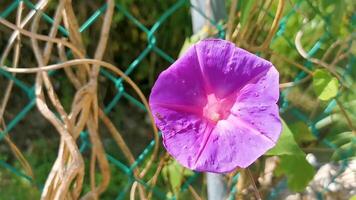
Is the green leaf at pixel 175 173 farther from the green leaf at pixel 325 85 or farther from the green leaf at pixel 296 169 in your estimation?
the green leaf at pixel 325 85

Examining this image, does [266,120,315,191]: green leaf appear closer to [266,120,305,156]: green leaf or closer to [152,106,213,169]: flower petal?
[266,120,305,156]: green leaf

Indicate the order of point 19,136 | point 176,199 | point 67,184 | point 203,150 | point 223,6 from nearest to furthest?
1. point 203,150
2. point 67,184
3. point 223,6
4. point 176,199
5. point 19,136

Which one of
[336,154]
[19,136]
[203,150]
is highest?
[203,150]

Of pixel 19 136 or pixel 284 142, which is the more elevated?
pixel 284 142

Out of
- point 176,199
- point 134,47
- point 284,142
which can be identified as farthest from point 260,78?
point 134,47

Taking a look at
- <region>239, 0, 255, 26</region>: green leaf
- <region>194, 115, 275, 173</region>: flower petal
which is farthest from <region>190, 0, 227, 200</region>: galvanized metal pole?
<region>194, 115, 275, 173</region>: flower petal

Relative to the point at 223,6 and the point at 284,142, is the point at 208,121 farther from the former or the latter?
the point at 223,6

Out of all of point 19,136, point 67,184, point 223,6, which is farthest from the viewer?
point 19,136
